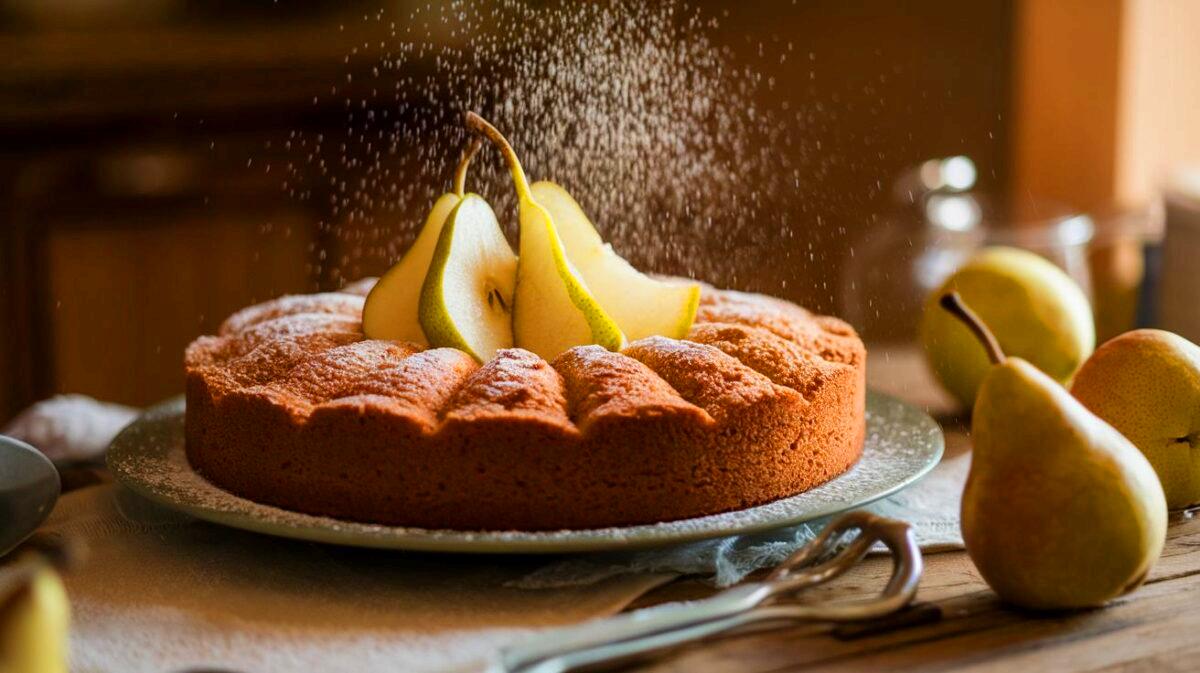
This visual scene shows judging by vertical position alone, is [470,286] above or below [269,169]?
above

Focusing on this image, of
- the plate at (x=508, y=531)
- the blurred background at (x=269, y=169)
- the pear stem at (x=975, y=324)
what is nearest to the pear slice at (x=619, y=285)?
the plate at (x=508, y=531)

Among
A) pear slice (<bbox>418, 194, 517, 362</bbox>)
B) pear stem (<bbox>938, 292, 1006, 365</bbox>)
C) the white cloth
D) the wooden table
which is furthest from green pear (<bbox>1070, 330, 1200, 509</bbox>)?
the white cloth

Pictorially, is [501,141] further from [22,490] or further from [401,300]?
[22,490]

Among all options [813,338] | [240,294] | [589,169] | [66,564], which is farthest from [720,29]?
[66,564]

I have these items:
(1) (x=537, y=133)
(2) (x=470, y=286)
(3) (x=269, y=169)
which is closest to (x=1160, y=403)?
(2) (x=470, y=286)

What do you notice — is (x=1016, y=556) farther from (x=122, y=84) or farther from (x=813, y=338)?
(x=122, y=84)

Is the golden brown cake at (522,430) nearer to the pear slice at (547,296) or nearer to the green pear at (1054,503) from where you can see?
the pear slice at (547,296)

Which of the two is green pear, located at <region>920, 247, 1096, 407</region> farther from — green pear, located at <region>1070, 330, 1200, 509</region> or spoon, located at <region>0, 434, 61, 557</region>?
spoon, located at <region>0, 434, 61, 557</region>
